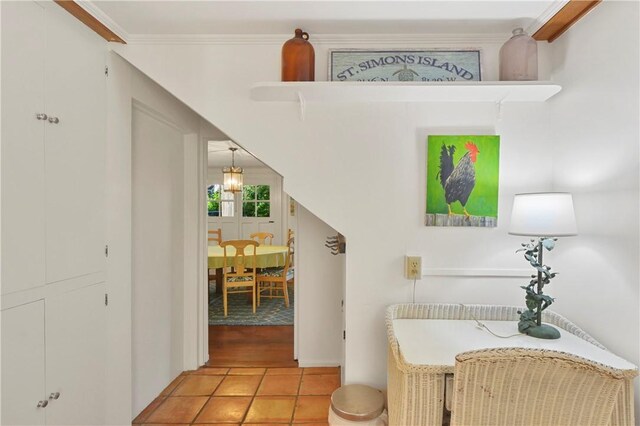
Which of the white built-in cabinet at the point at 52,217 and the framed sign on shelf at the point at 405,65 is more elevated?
the framed sign on shelf at the point at 405,65

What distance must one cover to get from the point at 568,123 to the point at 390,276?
1197mm

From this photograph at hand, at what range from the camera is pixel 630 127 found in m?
1.32

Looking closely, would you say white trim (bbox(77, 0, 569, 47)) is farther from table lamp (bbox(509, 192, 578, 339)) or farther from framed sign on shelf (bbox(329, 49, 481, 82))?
table lamp (bbox(509, 192, 578, 339))

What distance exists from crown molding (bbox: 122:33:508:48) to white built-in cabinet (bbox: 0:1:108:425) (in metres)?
0.33

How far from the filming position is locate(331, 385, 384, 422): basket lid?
5.04 feet

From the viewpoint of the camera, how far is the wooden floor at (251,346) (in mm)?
2867

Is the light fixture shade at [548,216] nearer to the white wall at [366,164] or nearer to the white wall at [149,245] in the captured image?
the white wall at [366,164]

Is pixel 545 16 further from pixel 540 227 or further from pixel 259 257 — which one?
pixel 259 257

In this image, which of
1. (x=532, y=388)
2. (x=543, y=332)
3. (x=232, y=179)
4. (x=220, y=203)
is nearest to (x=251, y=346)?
(x=543, y=332)

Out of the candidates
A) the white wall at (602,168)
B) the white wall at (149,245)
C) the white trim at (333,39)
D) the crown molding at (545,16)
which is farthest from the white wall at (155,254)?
the white wall at (602,168)

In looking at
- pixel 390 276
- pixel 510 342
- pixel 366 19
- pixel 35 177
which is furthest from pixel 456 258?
pixel 35 177

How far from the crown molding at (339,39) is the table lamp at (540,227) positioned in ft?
3.00

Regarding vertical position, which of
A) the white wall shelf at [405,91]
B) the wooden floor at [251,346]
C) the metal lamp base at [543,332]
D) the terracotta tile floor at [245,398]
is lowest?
the wooden floor at [251,346]

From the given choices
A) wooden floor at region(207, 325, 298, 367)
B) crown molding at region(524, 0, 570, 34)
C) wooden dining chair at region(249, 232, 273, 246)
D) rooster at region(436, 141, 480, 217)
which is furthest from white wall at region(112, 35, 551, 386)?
A: wooden dining chair at region(249, 232, 273, 246)
